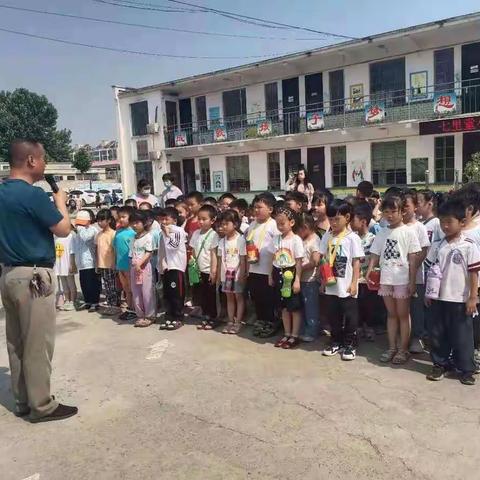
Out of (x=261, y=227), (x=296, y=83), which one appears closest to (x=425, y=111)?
(x=296, y=83)

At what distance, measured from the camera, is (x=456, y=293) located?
3.73 metres

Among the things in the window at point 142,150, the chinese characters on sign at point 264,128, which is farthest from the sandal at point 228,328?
the window at point 142,150

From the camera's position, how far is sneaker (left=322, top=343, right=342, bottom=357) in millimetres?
4484

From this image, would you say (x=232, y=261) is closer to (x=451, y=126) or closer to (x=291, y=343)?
(x=291, y=343)

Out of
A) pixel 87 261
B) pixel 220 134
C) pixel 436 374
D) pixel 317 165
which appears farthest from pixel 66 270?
pixel 220 134

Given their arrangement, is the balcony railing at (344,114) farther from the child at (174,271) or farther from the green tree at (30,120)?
the green tree at (30,120)

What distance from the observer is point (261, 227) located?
17.1 ft

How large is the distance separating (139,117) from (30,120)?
3672cm

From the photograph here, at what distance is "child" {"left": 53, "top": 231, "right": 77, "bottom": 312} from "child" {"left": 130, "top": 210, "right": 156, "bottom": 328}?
4.42ft

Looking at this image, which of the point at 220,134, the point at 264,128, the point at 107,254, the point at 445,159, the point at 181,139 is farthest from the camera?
the point at 181,139

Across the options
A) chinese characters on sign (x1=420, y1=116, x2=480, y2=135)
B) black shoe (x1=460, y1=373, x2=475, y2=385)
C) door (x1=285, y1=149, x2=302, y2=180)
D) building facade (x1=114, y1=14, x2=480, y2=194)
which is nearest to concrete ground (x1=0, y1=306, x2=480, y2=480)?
black shoe (x1=460, y1=373, x2=475, y2=385)

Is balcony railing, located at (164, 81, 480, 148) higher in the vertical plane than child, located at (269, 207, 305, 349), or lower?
higher

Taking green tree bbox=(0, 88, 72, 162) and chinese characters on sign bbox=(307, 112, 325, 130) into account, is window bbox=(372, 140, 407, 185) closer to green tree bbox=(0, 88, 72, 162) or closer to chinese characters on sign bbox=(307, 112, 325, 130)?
chinese characters on sign bbox=(307, 112, 325, 130)

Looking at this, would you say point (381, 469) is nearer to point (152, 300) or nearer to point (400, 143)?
point (152, 300)
